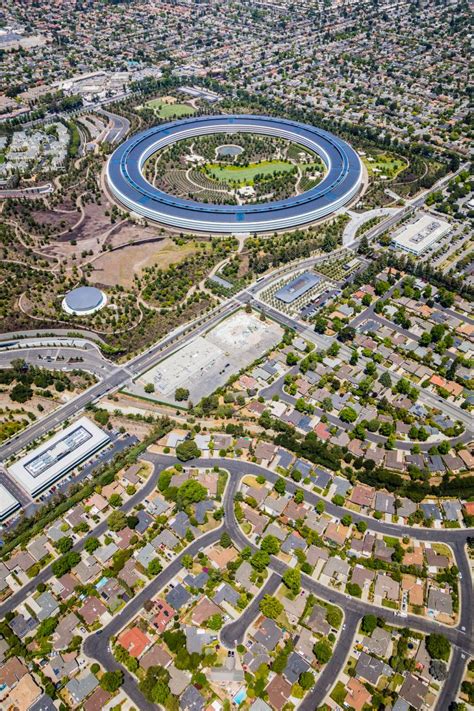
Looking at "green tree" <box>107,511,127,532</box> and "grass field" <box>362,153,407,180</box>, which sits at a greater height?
"grass field" <box>362,153,407,180</box>

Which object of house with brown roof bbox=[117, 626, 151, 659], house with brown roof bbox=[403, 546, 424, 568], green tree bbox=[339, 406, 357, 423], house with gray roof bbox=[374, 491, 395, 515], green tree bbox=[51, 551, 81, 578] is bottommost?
green tree bbox=[51, 551, 81, 578]

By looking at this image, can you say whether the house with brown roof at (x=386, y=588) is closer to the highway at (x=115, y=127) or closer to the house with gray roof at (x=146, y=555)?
the house with gray roof at (x=146, y=555)

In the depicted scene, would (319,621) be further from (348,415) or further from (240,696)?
(348,415)

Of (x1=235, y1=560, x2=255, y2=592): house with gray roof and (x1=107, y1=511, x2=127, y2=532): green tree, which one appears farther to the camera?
(x1=107, y1=511, x2=127, y2=532): green tree

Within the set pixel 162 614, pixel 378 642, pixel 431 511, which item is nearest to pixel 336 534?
pixel 378 642

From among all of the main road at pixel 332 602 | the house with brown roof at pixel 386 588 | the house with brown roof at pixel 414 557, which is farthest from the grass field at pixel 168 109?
the house with brown roof at pixel 386 588

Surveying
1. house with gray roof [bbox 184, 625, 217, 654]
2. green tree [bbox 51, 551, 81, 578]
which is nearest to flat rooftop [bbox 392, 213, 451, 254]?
house with gray roof [bbox 184, 625, 217, 654]

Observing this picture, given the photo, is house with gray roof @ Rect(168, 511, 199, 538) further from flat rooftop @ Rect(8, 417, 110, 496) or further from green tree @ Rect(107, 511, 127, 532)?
flat rooftop @ Rect(8, 417, 110, 496)
